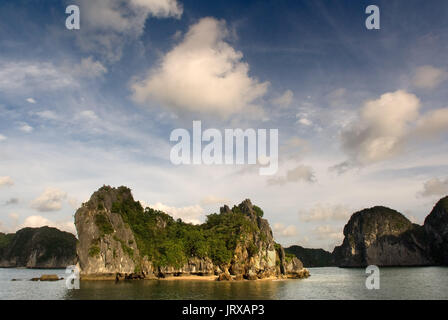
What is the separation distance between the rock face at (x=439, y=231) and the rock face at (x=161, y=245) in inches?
4355

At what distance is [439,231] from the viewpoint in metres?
182

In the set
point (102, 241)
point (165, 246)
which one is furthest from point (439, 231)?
point (102, 241)

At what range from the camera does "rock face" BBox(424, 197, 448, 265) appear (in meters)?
177

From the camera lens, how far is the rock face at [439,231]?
6978 inches

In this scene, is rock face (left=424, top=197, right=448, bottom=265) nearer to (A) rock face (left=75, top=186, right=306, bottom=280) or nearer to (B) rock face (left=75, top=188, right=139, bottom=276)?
(A) rock face (left=75, top=186, right=306, bottom=280)

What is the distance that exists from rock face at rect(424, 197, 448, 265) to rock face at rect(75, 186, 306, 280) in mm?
110627

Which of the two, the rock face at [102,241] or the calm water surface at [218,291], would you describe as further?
the rock face at [102,241]

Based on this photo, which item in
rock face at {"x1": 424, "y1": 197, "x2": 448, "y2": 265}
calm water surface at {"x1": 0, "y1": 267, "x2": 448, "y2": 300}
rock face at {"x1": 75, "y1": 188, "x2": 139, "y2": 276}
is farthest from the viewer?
rock face at {"x1": 424, "y1": 197, "x2": 448, "y2": 265}

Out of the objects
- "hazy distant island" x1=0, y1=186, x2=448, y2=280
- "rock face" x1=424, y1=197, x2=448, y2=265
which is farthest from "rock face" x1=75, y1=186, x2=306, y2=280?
"rock face" x1=424, y1=197, x2=448, y2=265

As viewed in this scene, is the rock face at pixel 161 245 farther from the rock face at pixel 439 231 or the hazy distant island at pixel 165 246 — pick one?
the rock face at pixel 439 231

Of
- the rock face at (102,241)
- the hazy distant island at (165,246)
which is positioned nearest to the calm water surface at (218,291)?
the rock face at (102,241)
